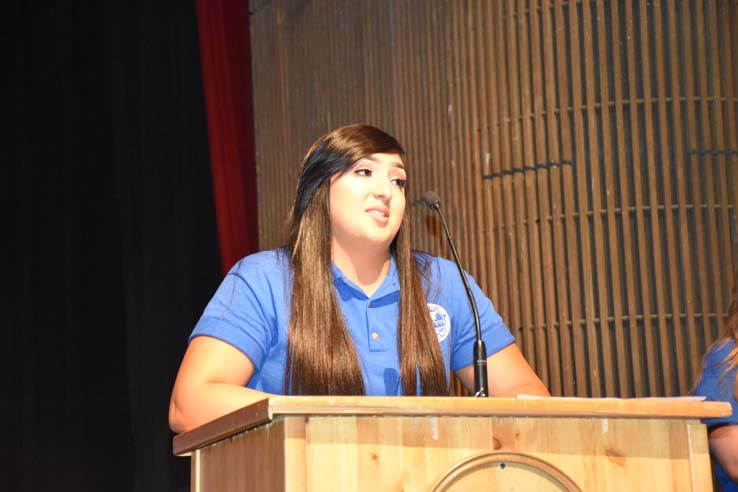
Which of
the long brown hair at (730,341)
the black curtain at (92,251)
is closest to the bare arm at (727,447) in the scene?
the long brown hair at (730,341)

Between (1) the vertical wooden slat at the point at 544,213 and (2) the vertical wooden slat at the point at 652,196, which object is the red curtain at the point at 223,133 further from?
(2) the vertical wooden slat at the point at 652,196

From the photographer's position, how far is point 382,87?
5797mm

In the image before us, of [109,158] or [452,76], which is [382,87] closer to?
[452,76]

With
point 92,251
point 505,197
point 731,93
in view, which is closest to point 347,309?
point 505,197

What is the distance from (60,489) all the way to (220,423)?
3842 mm

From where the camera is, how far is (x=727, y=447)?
314cm

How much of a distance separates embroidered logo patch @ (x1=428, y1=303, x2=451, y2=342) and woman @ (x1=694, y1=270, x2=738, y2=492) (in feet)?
2.62

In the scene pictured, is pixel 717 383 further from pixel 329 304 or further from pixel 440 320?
pixel 329 304

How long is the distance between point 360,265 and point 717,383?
1124 millimetres

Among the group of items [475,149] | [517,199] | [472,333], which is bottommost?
[472,333]

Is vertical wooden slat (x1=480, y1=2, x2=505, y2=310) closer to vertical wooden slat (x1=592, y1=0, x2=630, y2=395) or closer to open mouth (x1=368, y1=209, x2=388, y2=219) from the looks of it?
vertical wooden slat (x1=592, y1=0, x2=630, y2=395)

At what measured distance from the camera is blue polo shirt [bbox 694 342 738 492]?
3188 millimetres

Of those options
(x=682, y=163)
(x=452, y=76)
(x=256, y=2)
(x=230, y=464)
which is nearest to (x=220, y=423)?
(x=230, y=464)

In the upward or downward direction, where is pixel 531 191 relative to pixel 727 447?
upward
